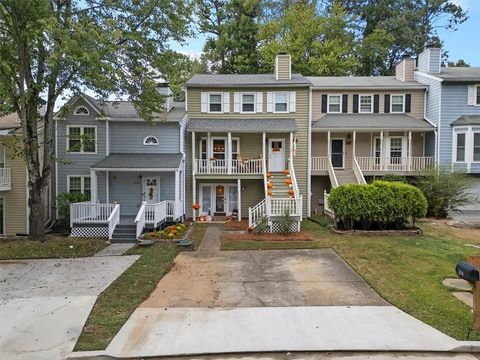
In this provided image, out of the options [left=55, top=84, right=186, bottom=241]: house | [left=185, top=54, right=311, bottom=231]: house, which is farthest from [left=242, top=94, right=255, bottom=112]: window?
[left=55, top=84, right=186, bottom=241]: house

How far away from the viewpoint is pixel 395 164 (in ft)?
63.2

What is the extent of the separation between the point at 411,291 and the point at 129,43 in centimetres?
1224

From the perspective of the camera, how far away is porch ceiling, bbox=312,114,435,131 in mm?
18972

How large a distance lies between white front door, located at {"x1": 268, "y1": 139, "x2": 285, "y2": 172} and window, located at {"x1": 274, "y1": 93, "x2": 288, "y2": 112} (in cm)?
171

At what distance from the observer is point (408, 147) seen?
1997cm

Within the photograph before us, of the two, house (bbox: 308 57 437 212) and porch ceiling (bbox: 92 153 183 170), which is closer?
porch ceiling (bbox: 92 153 183 170)

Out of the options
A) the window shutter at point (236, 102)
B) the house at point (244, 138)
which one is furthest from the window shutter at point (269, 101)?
the window shutter at point (236, 102)

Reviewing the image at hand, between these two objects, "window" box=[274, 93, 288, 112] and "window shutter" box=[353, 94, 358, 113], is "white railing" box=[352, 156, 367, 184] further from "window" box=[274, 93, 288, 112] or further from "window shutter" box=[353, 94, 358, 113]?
"window" box=[274, 93, 288, 112]

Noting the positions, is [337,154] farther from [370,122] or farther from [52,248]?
[52,248]

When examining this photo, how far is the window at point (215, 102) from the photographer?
19.1 meters

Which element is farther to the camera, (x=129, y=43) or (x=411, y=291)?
(x=129, y=43)

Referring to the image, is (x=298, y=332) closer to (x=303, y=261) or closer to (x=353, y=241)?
(x=303, y=261)

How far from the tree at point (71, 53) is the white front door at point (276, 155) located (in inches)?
297

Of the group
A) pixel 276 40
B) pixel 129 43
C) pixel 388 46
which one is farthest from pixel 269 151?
pixel 388 46
